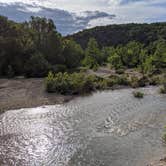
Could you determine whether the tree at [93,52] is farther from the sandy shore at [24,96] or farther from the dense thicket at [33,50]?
the sandy shore at [24,96]

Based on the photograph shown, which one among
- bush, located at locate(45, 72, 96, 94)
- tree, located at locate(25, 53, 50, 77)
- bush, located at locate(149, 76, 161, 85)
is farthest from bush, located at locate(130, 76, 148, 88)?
tree, located at locate(25, 53, 50, 77)

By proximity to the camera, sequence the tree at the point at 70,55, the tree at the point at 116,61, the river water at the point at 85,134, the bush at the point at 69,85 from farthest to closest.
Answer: the tree at the point at 116,61
the tree at the point at 70,55
the bush at the point at 69,85
the river water at the point at 85,134

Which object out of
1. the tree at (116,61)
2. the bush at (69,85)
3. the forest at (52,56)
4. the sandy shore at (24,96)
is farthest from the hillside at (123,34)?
the sandy shore at (24,96)

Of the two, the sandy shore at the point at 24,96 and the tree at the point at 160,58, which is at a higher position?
the sandy shore at the point at 24,96

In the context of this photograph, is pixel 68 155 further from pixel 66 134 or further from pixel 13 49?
pixel 13 49

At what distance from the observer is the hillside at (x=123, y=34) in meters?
164

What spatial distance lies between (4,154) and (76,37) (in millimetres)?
156015

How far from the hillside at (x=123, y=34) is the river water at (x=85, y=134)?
11140 centimetres

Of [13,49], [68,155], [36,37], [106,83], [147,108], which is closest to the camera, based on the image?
[68,155]

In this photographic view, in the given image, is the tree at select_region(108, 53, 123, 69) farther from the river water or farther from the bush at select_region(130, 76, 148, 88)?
the river water

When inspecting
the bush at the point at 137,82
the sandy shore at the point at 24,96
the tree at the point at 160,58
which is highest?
the sandy shore at the point at 24,96

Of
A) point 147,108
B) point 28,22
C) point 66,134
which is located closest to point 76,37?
point 28,22

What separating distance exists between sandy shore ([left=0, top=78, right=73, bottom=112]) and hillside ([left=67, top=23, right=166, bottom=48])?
98622 millimetres

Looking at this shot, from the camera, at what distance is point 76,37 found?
185750 millimetres
